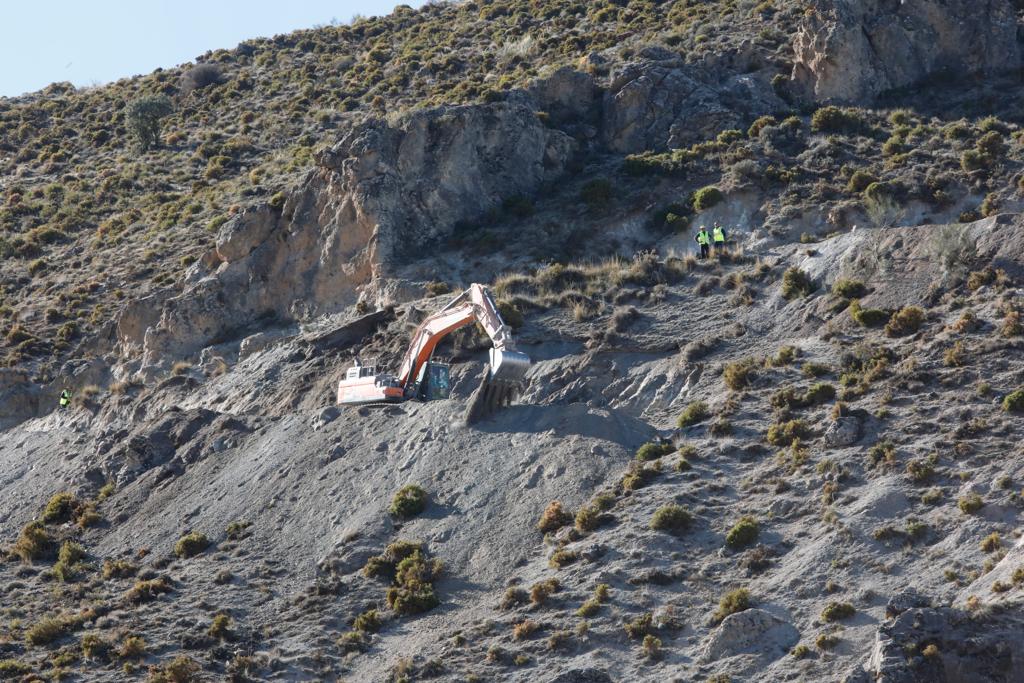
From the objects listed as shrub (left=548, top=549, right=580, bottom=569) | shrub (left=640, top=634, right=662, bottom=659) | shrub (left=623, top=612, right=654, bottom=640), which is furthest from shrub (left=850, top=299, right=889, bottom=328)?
shrub (left=640, top=634, right=662, bottom=659)

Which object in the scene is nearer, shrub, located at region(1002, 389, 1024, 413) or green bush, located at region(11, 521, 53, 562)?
shrub, located at region(1002, 389, 1024, 413)

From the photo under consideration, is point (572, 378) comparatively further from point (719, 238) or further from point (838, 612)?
point (838, 612)

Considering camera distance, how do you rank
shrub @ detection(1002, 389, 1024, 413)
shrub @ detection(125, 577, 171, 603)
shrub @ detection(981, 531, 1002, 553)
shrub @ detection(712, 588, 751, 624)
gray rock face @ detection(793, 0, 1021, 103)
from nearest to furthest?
shrub @ detection(981, 531, 1002, 553) → shrub @ detection(712, 588, 751, 624) → shrub @ detection(1002, 389, 1024, 413) → shrub @ detection(125, 577, 171, 603) → gray rock face @ detection(793, 0, 1021, 103)

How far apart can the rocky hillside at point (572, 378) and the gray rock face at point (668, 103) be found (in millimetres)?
159

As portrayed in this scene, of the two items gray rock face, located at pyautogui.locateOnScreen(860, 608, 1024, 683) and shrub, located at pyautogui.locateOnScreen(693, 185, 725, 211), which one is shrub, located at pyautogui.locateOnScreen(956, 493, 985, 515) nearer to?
gray rock face, located at pyautogui.locateOnScreen(860, 608, 1024, 683)

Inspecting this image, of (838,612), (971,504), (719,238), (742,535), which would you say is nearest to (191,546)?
(742,535)

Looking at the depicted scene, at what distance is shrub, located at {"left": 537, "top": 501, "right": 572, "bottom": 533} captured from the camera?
42500 mm

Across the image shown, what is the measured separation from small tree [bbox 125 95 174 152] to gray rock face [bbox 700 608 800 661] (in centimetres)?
5810

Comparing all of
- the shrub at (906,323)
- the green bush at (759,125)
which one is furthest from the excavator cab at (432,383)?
the green bush at (759,125)

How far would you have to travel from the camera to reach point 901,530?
37.1 m

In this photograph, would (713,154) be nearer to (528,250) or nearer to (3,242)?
(528,250)

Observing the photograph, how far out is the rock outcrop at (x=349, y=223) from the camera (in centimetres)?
6022

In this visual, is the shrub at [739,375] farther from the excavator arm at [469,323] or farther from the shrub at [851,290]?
the excavator arm at [469,323]

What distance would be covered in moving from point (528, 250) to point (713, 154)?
829 centimetres
